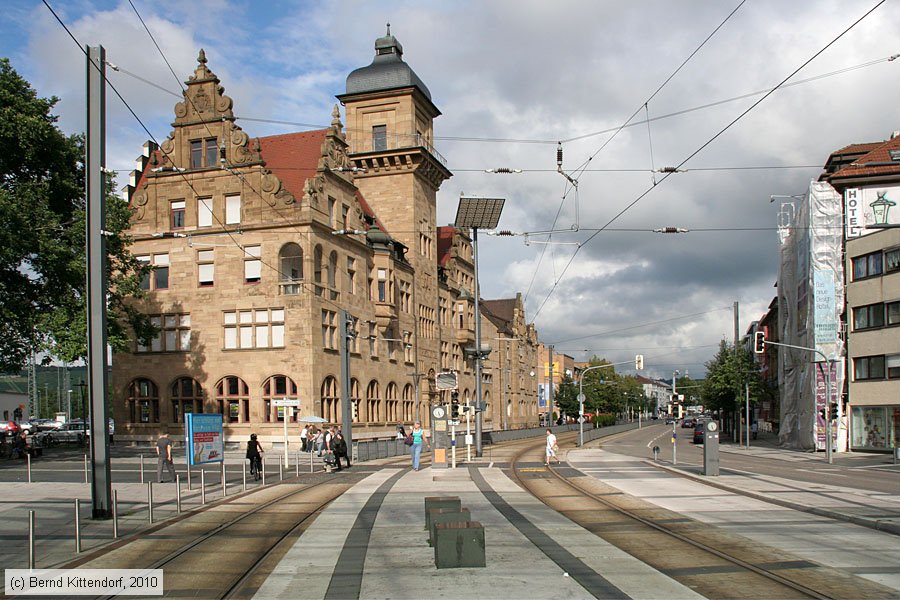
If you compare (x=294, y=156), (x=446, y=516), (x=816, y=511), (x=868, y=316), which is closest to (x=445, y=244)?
(x=294, y=156)

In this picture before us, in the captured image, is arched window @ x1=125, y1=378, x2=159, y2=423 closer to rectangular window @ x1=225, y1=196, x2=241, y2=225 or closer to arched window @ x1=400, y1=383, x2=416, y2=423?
rectangular window @ x1=225, y1=196, x2=241, y2=225

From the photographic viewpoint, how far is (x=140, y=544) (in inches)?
562

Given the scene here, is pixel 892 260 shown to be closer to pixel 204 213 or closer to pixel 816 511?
pixel 816 511

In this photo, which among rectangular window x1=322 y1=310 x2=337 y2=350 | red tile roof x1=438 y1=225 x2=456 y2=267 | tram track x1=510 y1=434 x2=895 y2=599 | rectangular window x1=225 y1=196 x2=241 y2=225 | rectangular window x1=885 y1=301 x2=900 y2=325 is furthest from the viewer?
red tile roof x1=438 y1=225 x2=456 y2=267

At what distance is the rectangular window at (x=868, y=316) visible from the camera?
155 ft

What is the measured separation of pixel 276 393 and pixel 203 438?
23.0 m

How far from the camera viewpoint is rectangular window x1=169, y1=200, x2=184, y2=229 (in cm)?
5181

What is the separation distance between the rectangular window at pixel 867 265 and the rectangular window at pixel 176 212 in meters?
39.9

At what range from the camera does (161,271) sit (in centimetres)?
5284

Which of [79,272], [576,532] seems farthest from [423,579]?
[79,272]

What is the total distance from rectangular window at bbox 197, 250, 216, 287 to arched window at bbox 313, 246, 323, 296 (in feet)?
20.4

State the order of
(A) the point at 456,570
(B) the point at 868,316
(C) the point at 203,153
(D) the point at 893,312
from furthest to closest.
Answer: (C) the point at 203,153 < (B) the point at 868,316 < (D) the point at 893,312 < (A) the point at 456,570

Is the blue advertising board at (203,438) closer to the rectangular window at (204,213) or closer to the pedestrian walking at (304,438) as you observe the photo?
the pedestrian walking at (304,438)

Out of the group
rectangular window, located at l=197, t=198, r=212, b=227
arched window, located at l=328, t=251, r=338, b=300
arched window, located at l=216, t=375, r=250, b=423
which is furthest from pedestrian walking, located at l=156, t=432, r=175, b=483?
rectangular window, located at l=197, t=198, r=212, b=227
